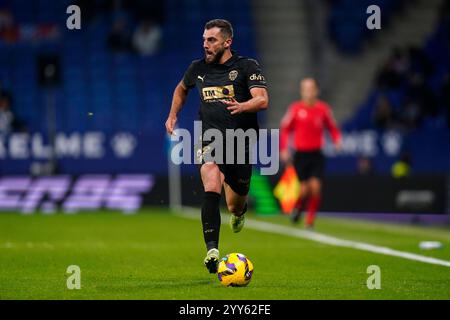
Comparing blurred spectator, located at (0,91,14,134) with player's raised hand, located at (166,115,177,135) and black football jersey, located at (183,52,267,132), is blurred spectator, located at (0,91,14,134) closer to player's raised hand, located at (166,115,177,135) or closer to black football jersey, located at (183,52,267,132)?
player's raised hand, located at (166,115,177,135)

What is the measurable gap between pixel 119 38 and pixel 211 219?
18.7 meters

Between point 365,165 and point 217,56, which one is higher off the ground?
point 217,56

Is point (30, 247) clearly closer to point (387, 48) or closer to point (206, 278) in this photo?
point (206, 278)

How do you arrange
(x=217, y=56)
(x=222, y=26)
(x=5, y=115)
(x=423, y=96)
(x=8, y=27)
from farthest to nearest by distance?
1. (x=8, y=27)
2. (x=5, y=115)
3. (x=423, y=96)
4. (x=217, y=56)
5. (x=222, y=26)

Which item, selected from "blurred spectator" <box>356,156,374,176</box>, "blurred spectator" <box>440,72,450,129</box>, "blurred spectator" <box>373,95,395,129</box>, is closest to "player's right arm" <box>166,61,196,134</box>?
"blurred spectator" <box>356,156,374,176</box>

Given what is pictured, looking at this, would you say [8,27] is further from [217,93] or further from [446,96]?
[217,93]

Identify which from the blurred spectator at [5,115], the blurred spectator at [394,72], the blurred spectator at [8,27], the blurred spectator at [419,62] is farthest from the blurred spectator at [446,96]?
the blurred spectator at [8,27]

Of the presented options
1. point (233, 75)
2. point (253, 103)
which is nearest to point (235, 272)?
point (253, 103)

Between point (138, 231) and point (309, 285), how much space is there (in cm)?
Answer: 798

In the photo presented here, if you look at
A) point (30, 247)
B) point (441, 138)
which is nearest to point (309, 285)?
point (30, 247)

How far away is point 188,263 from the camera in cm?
1065

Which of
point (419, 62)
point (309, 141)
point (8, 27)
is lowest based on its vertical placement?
point (309, 141)

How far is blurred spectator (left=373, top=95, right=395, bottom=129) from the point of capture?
25109 millimetres

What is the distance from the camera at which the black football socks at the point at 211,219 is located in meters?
8.73
